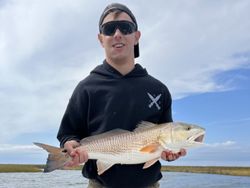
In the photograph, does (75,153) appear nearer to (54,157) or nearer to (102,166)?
(54,157)

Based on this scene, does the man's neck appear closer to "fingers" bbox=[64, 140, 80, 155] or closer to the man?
the man

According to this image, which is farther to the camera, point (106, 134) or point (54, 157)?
point (106, 134)

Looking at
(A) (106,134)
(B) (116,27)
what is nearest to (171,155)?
(A) (106,134)

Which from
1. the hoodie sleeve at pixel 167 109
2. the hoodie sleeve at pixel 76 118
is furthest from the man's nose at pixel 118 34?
the hoodie sleeve at pixel 167 109

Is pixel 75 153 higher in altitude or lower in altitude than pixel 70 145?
lower

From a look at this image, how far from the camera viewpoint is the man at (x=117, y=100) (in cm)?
584

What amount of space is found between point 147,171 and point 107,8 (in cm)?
245

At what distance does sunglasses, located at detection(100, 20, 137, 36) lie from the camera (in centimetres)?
627

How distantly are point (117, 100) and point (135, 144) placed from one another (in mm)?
822

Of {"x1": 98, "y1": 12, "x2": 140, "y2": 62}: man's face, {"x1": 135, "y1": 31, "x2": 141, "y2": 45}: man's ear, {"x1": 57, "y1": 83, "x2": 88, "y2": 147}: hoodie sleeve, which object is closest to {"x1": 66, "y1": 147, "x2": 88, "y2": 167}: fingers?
{"x1": 57, "y1": 83, "x2": 88, "y2": 147}: hoodie sleeve

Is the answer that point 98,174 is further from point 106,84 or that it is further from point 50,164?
point 106,84

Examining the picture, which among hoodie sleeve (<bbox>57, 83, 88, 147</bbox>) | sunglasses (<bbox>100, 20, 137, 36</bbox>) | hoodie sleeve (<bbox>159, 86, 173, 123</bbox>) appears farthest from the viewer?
hoodie sleeve (<bbox>159, 86, 173, 123</bbox>)

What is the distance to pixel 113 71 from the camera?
6.30m

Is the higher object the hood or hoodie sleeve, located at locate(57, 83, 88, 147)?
the hood
